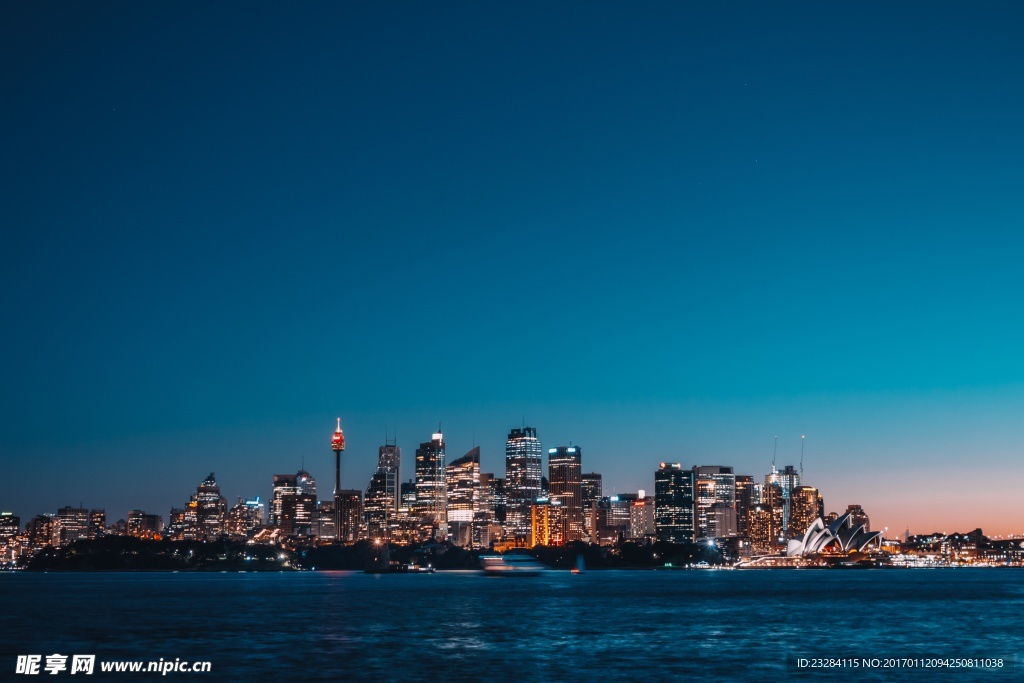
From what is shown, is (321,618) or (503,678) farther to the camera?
(321,618)

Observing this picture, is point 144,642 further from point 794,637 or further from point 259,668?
point 794,637

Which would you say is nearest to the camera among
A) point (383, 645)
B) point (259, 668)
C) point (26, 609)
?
point (259, 668)

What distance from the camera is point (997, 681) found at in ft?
147

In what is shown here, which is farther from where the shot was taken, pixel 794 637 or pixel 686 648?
pixel 794 637

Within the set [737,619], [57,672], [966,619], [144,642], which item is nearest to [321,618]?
[144,642]

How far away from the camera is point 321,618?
8206 centimetres

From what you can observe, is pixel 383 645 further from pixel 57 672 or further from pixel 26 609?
pixel 26 609

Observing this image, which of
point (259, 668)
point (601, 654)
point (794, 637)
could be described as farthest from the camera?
point (794, 637)

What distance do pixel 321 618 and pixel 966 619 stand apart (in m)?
48.2

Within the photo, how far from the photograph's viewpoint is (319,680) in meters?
44.6

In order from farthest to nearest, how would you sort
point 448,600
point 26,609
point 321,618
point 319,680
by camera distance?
point 448,600 → point 26,609 → point 321,618 → point 319,680

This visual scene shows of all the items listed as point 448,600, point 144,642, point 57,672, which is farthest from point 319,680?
point 448,600

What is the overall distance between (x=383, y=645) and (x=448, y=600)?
58321 mm

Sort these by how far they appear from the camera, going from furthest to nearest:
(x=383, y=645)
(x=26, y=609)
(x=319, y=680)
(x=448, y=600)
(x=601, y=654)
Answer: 1. (x=448, y=600)
2. (x=26, y=609)
3. (x=383, y=645)
4. (x=601, y=654)
5. (x=319, y=680)
